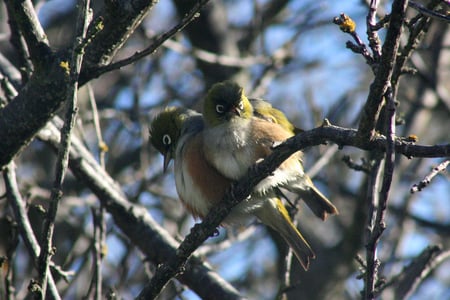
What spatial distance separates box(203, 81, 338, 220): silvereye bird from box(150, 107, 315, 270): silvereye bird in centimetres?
14

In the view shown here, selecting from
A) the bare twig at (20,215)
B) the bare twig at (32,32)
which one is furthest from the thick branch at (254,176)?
the bare twig at (32,32)

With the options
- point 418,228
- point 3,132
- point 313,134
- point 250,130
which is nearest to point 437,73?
point 418,228

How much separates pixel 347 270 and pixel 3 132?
5.40m

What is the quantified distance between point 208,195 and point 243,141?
61 cm

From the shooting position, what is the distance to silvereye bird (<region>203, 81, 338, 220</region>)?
482 centimetres

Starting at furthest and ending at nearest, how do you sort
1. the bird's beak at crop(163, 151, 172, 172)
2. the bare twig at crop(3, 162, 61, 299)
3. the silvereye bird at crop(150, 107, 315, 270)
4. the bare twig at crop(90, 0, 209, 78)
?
the bird's beak at crop(163, 151, 172, 172), the silvereye bird at crop(150, 107, 315, 270), the bare twig at crop(3, 162, 61, 299), the bare twig at crop(90, 0, 209, 78)

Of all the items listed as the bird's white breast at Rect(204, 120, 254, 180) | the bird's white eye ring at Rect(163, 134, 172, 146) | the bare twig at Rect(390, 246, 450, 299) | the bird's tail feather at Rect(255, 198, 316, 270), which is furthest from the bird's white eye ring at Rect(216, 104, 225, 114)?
the bare twig at Rect(390, 246, 450, 299)

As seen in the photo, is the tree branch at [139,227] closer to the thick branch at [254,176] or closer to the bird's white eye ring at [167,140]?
the bird's white eye ring at [167,140]

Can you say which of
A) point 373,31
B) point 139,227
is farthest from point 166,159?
point 373,31

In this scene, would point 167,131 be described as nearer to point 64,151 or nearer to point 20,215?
point 20,215

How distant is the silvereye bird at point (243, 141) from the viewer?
15.8ft

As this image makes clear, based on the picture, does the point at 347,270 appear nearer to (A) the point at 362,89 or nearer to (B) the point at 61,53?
(A) the point at 362,89

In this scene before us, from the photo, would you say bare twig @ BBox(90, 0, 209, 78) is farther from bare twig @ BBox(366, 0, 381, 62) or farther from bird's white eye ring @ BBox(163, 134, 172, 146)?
bird's white eye ring @ BBox(163, 134, 172, 146)

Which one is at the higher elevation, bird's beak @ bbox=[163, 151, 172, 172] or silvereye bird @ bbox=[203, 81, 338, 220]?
bird's beak @ bbox=[163, 151, 172, 172]
